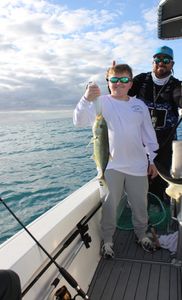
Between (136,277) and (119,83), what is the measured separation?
1.92m

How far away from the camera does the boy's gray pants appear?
3.59 meters

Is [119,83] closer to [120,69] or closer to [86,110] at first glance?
[120,69]

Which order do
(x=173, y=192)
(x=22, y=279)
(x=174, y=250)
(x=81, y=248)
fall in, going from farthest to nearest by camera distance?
(x=174, y=250)
(x=81, y=248)
(x=173, y=192)
(x=22, y=279)

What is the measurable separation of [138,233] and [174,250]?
434 mm

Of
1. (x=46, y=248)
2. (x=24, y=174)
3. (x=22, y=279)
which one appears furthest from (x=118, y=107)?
(x=24, y=174)

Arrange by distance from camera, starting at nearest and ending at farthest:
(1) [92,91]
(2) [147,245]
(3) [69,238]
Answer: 1. (1) [92,91]
2. (3) [69,238]
3. (2) [147,245]

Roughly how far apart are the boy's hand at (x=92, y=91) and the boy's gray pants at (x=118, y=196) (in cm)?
100

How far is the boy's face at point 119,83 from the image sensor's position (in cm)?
334

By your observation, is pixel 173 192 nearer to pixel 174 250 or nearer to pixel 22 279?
pixel 174 250

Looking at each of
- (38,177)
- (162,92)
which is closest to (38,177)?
(38,177)

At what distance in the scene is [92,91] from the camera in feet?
9.00

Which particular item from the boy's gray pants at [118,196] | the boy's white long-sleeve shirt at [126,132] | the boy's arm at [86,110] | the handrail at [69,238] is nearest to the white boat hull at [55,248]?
the handrail at [69,238]

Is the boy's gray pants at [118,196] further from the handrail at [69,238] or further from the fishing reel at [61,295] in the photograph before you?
the fishing reel at [61,295]

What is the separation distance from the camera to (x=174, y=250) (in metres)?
3.79
